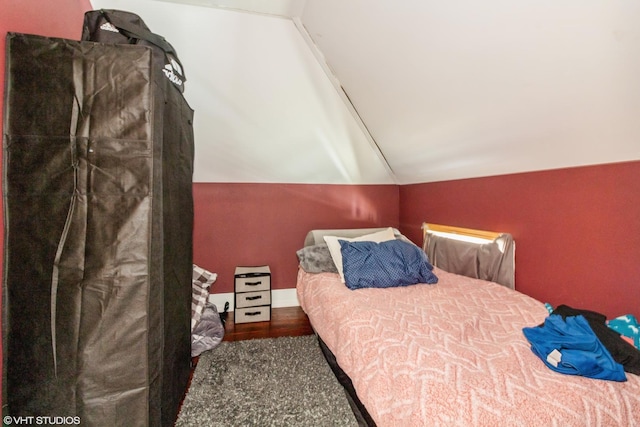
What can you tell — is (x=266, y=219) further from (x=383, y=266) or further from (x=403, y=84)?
(x=403, y=84)

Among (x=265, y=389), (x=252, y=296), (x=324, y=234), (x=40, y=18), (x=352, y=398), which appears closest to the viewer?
Answer: (x=40, y=18)

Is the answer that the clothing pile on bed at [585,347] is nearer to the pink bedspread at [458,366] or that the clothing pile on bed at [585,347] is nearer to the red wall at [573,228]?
the pink bedspread at [458,366]

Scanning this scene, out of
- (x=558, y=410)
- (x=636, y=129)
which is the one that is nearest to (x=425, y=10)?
(x=636, y=129)

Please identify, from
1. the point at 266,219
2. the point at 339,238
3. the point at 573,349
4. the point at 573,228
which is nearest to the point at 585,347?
the point at 573,349

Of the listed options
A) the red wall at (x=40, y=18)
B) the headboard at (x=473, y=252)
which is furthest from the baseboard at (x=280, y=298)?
the red wall at (x=40, y=18)

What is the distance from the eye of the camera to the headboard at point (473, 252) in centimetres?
210

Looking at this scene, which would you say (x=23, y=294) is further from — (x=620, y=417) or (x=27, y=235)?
(x=620, y=417)

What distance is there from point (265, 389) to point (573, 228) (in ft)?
6.85

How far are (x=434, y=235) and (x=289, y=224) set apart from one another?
1.56 metres

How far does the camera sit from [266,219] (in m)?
3.30

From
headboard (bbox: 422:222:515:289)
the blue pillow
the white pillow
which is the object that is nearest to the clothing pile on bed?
headboard (bbox: 422:222:515:289)

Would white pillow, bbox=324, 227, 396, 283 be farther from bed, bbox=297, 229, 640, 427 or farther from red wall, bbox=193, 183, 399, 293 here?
red wall, bbox=193, 183, 399, 293

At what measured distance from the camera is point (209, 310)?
103 inches

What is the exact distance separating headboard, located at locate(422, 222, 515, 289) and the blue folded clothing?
0.80 m
